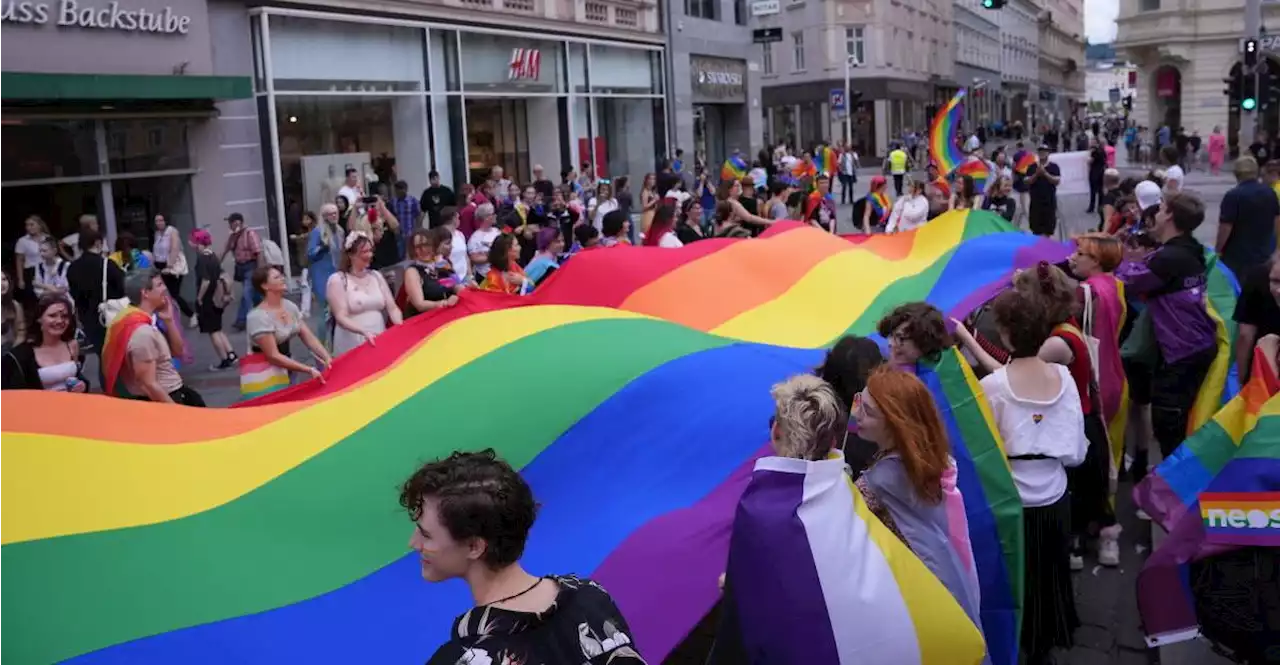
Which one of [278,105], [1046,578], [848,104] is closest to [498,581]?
[1046,578]

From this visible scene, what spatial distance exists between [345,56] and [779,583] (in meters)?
17.8

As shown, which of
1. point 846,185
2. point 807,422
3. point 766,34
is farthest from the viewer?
point 766,34

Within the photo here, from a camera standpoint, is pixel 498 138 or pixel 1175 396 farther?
pixel 498 138

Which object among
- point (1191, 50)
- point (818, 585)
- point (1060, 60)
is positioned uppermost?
point (1060, 60)

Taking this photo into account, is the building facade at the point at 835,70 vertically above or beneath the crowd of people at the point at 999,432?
above

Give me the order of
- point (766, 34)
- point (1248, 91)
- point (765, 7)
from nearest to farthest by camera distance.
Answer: point (1248, 91) < point (765, 7) < point (766, 34)

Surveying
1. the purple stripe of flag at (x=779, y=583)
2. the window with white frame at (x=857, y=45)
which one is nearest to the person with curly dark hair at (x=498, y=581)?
the purple stripe of flag at (x=779, y=583)

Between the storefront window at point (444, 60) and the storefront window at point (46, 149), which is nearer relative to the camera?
the storefront window at point (46, 149)

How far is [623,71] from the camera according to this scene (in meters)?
27.9

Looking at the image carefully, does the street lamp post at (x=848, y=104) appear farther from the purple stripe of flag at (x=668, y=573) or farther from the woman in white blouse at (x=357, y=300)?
the purple stripe of flag at (x=668, y=573)

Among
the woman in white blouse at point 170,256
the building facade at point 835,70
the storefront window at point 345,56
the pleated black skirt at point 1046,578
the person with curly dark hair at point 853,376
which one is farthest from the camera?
the building facade at point 835,70

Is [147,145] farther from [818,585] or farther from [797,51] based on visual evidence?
[797,51]

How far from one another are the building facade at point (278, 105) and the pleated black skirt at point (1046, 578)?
1278 centimetres

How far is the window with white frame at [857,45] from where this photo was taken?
51781 mm
